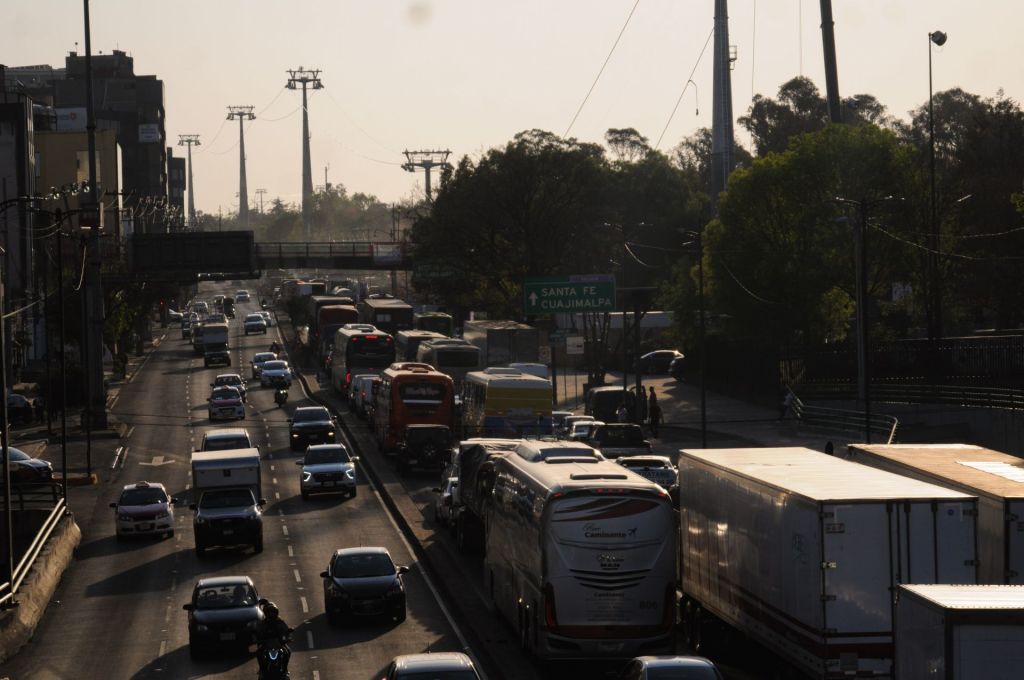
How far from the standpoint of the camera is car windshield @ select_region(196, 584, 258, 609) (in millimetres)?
30266

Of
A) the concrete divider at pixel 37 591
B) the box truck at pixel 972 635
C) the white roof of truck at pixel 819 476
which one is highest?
the white roof of truck at pixel 819 476

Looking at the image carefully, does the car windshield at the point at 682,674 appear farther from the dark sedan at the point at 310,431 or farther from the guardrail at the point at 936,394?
the dark sedan at the point at 310,431

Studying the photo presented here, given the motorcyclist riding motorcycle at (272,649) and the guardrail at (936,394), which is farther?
the guardrail at (936,394)

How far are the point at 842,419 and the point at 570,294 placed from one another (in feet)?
69.3

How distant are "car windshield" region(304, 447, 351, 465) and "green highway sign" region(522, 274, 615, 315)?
2726 centimetres

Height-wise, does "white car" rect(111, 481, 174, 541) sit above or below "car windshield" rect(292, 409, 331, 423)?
below

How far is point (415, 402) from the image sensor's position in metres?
61.2

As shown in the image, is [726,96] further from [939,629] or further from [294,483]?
[939,629]

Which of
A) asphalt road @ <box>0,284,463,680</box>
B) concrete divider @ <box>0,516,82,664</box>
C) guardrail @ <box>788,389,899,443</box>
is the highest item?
guardrail @ <box>788,389,899,443</box>

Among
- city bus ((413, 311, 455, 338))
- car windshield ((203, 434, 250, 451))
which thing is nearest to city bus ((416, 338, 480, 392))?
car windshield ((203, 434, 250, 451))

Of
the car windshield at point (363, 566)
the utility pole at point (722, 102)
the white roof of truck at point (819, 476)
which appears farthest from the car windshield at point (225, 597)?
the utility pole at point (722, 102)

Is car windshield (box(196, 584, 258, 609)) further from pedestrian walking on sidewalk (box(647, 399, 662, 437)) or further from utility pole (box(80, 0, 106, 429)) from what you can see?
pedestrian walking on sidewalk (box(647, 399, 662, 437))

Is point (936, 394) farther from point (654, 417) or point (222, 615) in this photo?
point (222, 615)

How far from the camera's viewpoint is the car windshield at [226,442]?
56.2 metres
